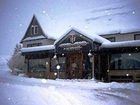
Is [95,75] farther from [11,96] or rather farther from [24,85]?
[11,96]

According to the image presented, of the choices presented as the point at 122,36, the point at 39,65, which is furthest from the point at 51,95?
the point at 39,65

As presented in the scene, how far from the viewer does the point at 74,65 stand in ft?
35.0

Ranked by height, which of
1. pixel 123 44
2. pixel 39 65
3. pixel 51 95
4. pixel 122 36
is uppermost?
pixel 122 36

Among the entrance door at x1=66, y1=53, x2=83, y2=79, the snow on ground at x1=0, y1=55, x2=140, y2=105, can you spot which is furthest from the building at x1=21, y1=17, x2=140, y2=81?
the snow on ground at x1=0, y1=55, x2=140, y2=105

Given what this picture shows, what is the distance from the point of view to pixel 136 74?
314 inches

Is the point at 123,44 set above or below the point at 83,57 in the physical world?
above

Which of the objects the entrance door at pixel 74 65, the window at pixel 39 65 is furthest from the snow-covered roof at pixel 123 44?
the window at pixel 39 65

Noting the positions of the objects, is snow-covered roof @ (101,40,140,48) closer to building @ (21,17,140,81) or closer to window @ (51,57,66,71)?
building @ (21,17,140,81)

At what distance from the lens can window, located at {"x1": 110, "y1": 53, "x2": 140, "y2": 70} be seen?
27.0 ft

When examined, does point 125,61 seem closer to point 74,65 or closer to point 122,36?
point 122,36

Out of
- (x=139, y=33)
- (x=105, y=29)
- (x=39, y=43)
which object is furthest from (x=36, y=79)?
(x=139, y=33)

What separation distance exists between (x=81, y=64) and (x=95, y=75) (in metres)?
0.68

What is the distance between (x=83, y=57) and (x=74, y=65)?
0.35 metres

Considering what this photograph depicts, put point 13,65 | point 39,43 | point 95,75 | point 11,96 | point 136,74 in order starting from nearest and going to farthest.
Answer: point 11,96, point 13,65, point 136,74, point 39,43, point 95,75
